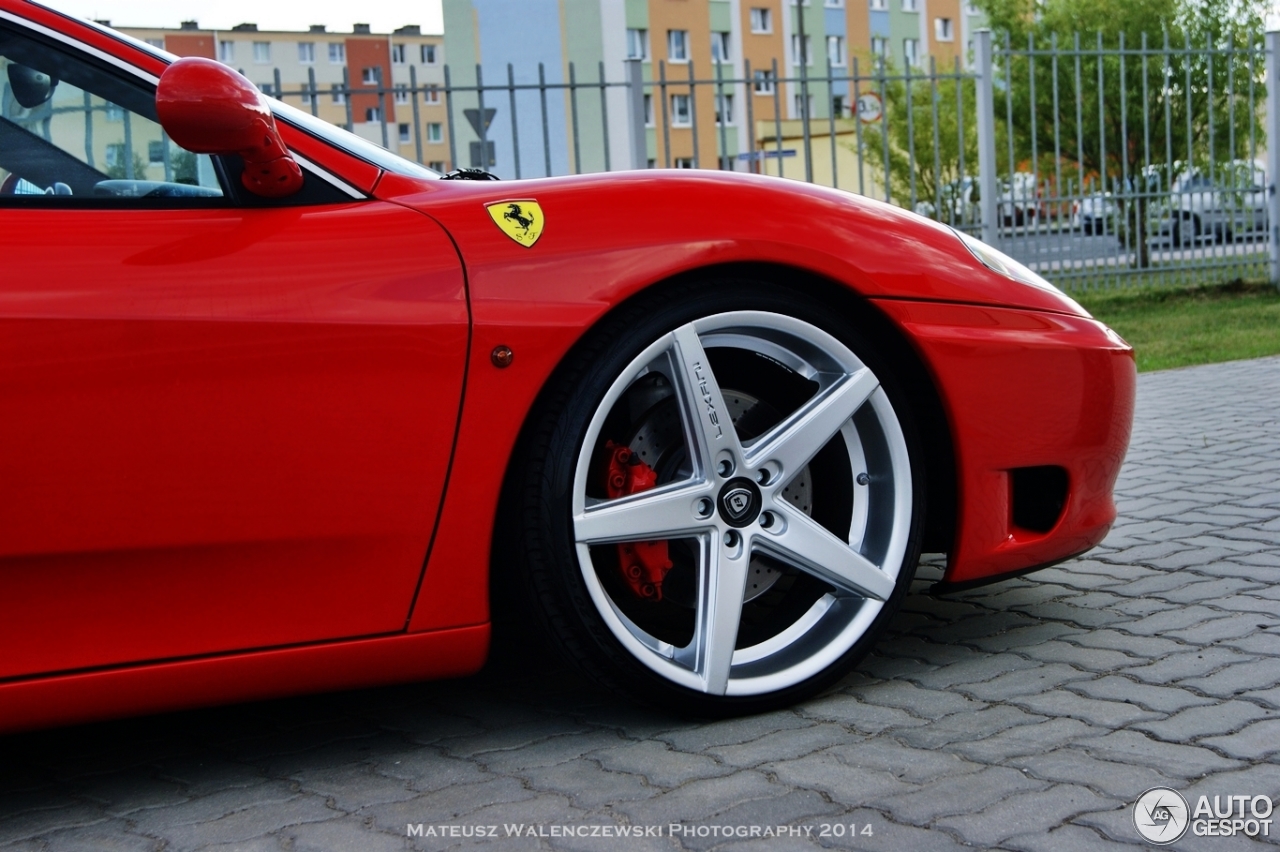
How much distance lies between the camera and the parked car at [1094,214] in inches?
500

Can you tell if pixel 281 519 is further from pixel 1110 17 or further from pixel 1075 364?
pixel 1110 17

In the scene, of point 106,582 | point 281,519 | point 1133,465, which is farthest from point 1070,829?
point 1133,465

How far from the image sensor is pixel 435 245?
2350mm

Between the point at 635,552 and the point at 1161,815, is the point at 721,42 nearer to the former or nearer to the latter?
the point at 635,552

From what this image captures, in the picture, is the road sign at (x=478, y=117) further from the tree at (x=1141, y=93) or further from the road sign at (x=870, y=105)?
the tree at (x=1141, y=93)

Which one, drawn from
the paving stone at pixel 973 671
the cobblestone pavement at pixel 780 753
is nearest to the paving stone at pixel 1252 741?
the cobblestone pavement at pixel 780 753

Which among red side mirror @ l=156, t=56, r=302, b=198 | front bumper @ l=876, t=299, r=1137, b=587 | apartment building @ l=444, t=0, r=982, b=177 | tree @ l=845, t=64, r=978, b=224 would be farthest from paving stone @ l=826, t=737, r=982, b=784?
apartment building @ l=444, t=0, r=982, b=177

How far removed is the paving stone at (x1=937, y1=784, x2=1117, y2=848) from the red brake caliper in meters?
0.72

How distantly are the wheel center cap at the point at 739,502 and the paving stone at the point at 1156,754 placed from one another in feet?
2.24

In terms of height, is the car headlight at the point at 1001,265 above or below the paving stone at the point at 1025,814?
above

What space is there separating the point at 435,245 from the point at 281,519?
0.53 m

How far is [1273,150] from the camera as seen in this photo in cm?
1327

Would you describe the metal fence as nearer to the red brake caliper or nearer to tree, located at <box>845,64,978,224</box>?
tree, located at <box>845,64,978,224</box>

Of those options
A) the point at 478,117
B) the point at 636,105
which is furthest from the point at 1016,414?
the point at 636,105
